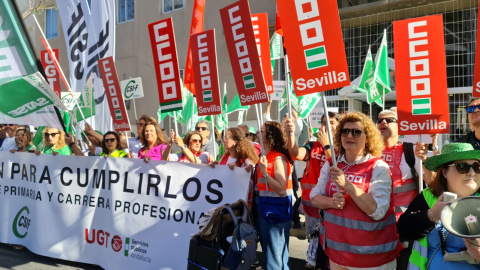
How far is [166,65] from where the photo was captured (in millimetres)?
5812

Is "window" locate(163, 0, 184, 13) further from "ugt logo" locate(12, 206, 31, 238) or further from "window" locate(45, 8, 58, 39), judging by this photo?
"ugt logo" locate(12, 206, 31, 238)

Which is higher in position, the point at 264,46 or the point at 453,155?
the point at 264,46

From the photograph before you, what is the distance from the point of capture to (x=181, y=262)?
4605mm

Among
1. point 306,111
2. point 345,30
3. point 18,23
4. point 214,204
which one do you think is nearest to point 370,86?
point 306,111

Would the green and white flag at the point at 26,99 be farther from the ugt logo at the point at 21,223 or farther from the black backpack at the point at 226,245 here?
the black backpack at the point at 226,245

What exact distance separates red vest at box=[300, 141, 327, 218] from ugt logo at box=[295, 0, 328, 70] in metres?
1.33

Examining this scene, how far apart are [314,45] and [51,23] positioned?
26.4 metres

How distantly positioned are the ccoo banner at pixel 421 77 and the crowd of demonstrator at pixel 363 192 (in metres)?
0.23

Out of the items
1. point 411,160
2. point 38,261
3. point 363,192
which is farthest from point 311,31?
point 38,261

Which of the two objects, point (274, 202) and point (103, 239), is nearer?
point (274, 202)

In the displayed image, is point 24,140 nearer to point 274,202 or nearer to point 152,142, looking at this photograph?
point 152,142

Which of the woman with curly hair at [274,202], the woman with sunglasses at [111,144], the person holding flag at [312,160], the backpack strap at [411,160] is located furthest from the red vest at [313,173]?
the woman with sunglasses at [111,144]

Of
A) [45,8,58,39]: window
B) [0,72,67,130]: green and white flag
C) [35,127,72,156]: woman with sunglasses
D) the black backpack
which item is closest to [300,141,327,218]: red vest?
the black backpack

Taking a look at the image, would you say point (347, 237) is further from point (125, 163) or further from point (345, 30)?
point (345, 30)
